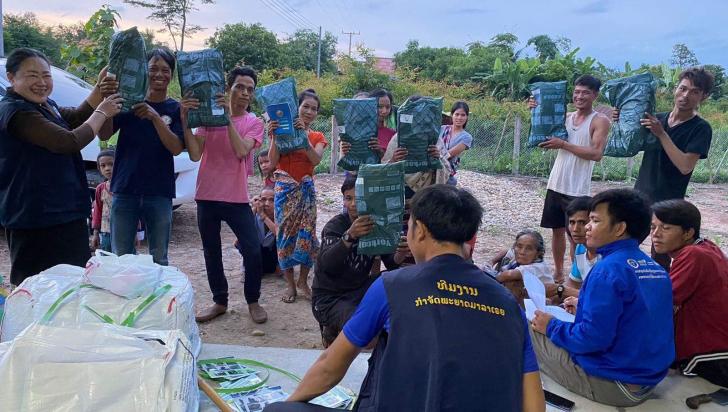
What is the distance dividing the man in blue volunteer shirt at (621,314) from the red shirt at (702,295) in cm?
34

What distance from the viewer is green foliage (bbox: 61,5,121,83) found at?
7098 millimetres

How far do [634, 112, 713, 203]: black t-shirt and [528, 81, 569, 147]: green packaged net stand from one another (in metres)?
0.64

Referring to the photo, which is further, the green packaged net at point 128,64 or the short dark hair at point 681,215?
the green packaged net at point 128,64

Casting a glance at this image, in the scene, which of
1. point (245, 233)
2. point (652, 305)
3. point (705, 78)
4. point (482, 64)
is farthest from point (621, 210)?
point (482, 64)

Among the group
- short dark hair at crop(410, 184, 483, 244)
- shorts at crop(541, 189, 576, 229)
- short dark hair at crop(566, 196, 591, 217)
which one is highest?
short dark hair at crop(410, 184, 483, 244)

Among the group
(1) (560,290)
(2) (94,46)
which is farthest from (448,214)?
(2) (94,46)

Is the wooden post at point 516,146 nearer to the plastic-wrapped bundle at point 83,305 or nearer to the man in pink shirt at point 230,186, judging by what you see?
the man in pink shirt at point 230,186

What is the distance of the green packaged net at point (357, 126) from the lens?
3.63m

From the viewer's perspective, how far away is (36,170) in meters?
2.81

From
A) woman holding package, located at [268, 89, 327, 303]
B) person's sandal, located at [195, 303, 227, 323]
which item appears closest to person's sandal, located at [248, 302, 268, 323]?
person's sandal, located at [195, 303, 227, 323]

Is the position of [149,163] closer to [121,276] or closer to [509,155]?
[121,276]

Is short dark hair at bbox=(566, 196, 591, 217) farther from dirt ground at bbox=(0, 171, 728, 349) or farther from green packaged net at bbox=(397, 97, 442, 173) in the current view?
dirt ground at bbox=(0, 171, 728, 349)

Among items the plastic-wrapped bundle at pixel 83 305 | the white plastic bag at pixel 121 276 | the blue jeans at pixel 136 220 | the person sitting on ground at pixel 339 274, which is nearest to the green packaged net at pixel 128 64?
the blue jeans at pixel 136 220

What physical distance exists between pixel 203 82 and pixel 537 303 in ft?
7.53
